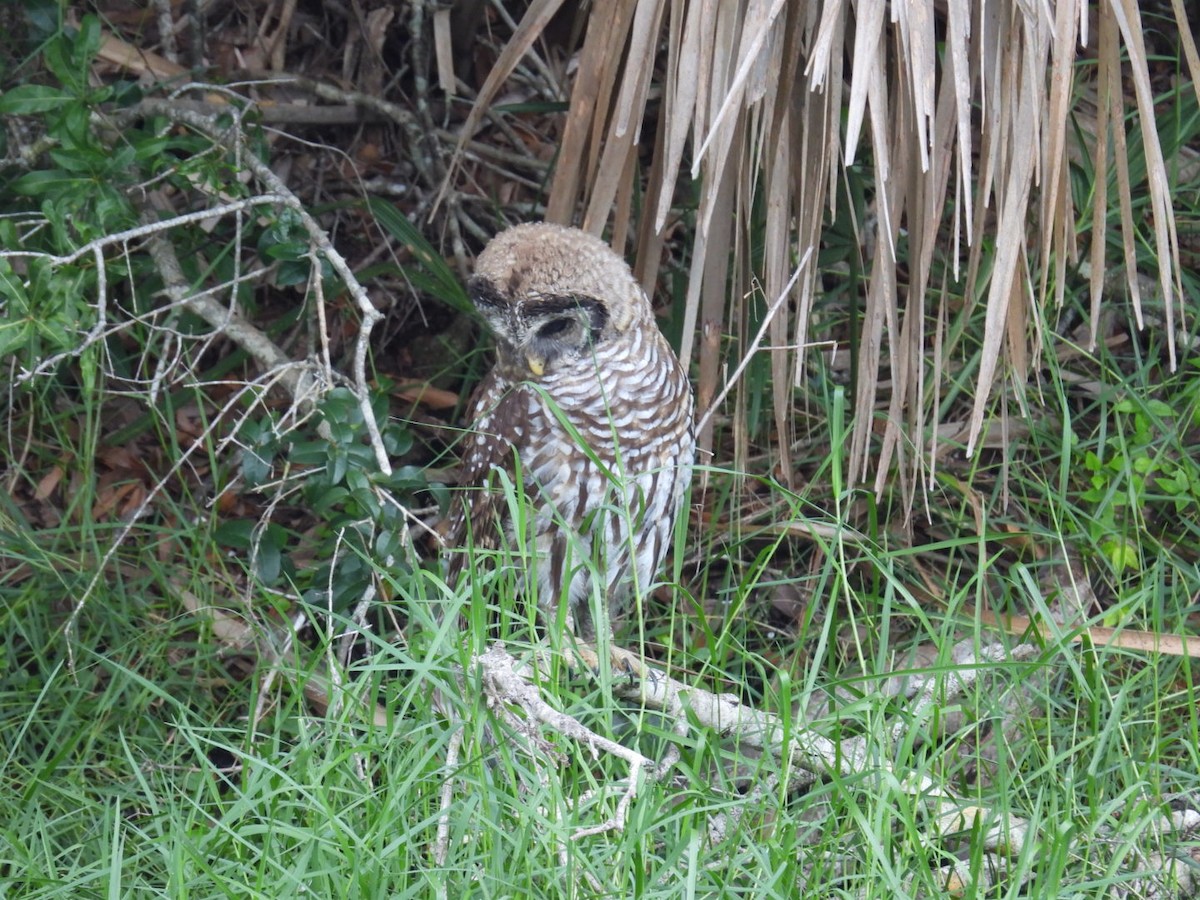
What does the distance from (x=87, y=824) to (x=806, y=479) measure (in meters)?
2.06

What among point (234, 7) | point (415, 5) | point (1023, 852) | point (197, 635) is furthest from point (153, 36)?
point (1023, 852)

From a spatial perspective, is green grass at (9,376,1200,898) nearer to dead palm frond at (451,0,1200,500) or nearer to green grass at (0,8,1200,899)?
green grass at (0,8,1200,899)

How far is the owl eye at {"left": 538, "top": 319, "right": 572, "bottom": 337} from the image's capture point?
3.22 metres

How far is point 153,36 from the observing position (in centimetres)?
481

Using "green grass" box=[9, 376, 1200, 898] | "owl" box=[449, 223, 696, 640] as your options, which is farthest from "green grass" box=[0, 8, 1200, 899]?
"owl" box=[449, 223, 696, 640]

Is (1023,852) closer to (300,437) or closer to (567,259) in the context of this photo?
(567,259)

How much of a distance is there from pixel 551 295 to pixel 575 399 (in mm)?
268

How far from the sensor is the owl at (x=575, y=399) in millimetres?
3160

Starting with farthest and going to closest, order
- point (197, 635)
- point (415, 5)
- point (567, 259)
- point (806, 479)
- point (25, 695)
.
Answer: point (415, 5), point (806, 479), point (197, 635), point (25, 695), point (567, 259)

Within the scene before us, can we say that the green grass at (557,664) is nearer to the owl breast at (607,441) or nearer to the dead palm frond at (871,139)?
the owl breast at (607,441)

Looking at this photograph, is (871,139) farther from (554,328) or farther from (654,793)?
(654,793)

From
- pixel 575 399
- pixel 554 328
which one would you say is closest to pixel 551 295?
pixel 554 328

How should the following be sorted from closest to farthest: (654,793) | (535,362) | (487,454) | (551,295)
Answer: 1. (654,793)
2. (551,295)
3. (535,362)
4. (487,454)

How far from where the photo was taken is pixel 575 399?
3.30 meters
